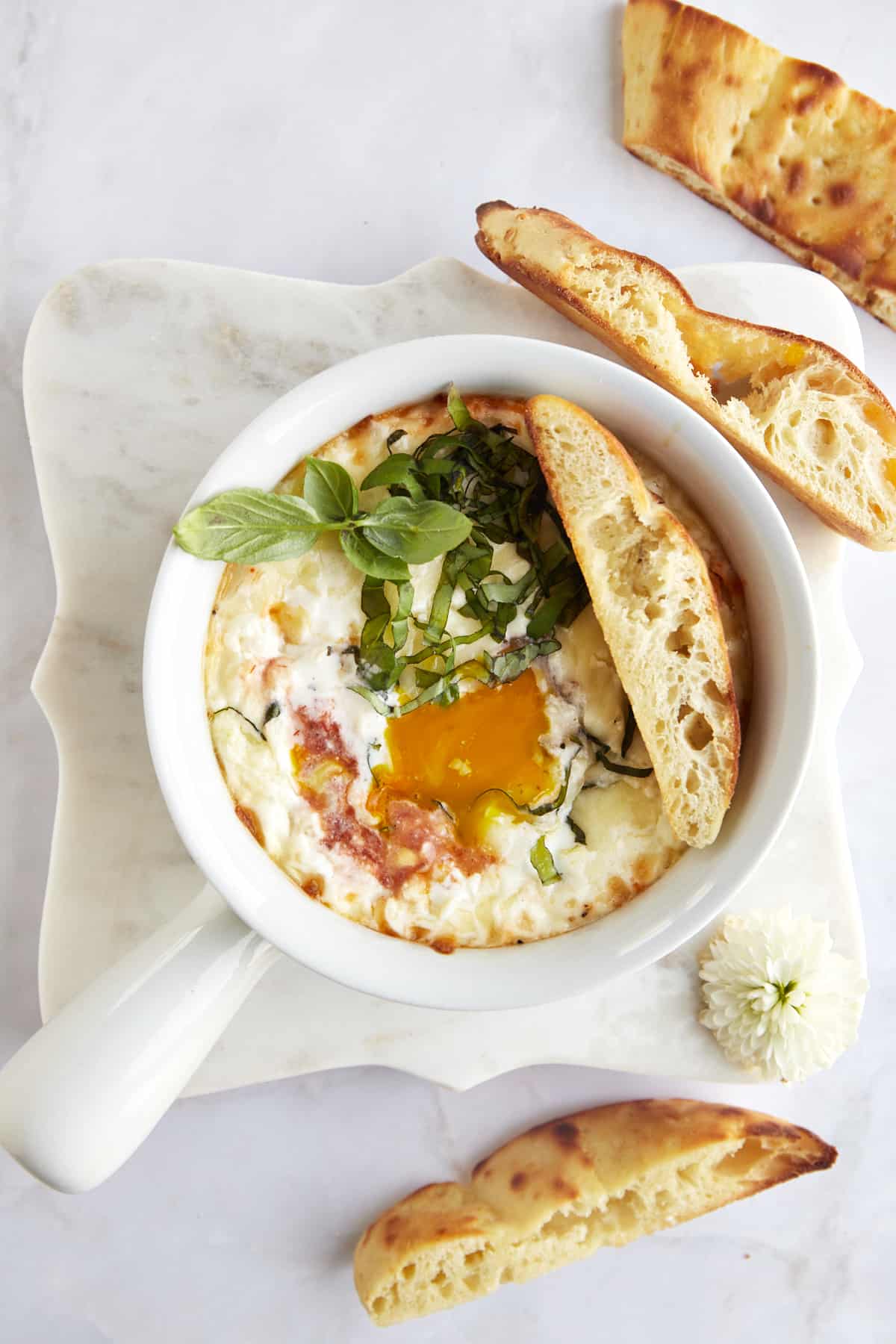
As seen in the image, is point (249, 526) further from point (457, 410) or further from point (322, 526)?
point (457, 410)

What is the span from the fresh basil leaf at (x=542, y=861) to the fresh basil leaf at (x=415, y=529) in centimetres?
55

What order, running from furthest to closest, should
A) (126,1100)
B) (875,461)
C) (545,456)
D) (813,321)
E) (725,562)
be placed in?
(813,321), (875,461), (725,562), (545,456), (126,1100)

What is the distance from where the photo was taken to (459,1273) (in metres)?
2.44

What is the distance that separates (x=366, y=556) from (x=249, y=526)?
199 mm

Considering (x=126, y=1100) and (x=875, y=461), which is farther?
(x=875, y=461)

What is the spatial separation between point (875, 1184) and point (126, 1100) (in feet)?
6.21

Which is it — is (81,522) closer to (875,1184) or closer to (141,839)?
(141,839)

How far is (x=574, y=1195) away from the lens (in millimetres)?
2412

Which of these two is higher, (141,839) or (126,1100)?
(126,1100)

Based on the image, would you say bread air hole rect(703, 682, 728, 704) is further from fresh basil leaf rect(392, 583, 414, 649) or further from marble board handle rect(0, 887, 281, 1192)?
marble board handle rect(0, 887, 281, 1192)

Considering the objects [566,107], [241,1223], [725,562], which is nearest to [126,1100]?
[241,1223]

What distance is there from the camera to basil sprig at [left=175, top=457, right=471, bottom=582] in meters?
1.81

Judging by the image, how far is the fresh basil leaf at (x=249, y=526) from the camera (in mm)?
1804

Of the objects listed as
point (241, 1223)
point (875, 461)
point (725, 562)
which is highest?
point (875, 461)
